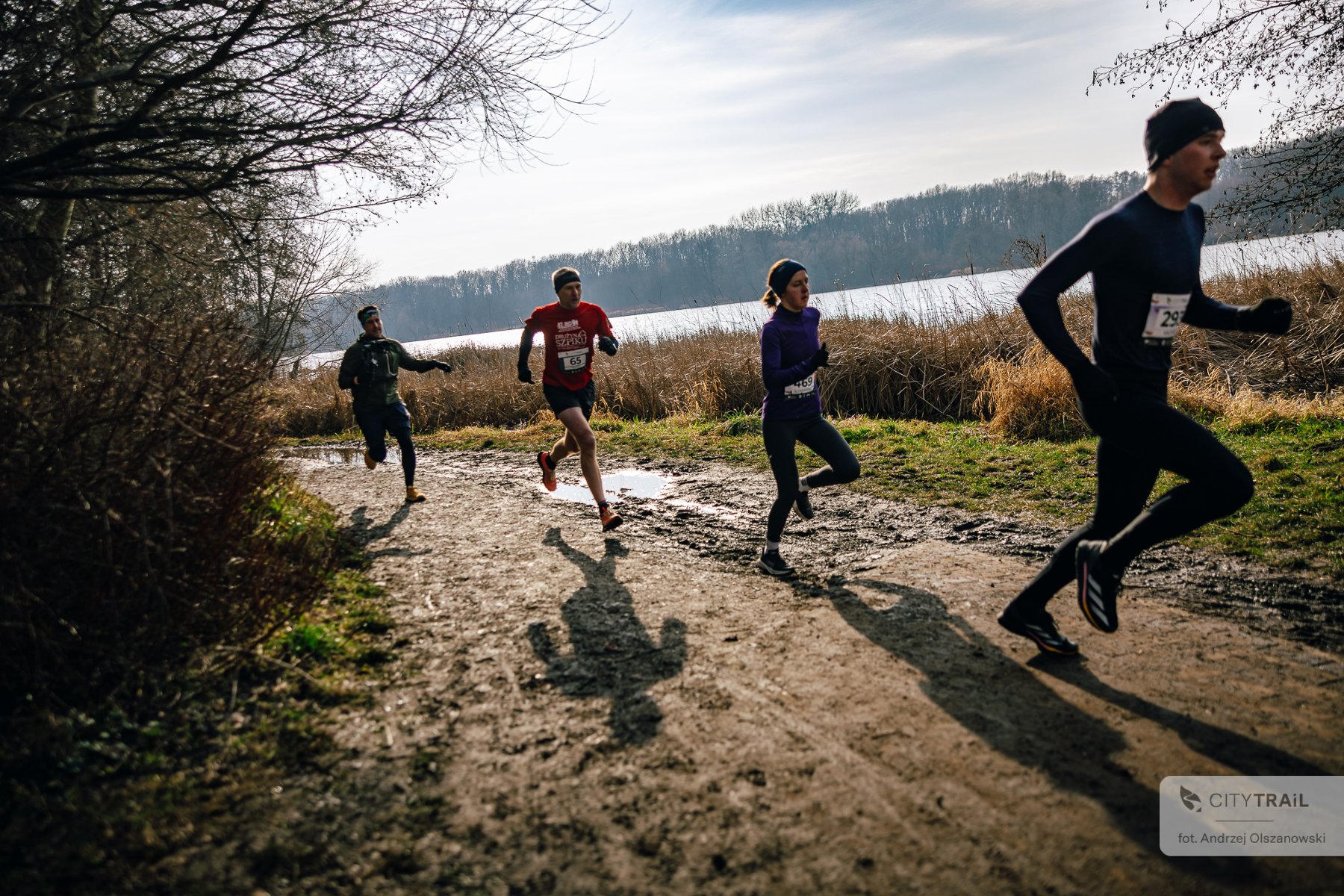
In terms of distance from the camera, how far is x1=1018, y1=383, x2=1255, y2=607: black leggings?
300cm

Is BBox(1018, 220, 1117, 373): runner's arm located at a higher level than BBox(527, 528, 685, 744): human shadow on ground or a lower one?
higher

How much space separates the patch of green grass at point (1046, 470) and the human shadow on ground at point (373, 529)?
393cm

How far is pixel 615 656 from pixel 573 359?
3.62 metres

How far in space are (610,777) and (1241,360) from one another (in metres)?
11.7

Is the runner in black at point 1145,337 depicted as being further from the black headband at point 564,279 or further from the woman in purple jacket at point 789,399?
the black headband at point 564,279

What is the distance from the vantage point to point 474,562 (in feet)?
19.2

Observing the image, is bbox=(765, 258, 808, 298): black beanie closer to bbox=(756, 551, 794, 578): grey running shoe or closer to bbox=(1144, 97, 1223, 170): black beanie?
bbox=(756, 551, 794, 578): grey running shoe

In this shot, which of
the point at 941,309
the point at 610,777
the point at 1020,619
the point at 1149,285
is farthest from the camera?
the point at 941,309

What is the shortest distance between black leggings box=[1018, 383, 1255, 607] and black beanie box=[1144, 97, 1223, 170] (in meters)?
0.96

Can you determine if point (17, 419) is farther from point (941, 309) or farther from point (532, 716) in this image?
point (941, 309)

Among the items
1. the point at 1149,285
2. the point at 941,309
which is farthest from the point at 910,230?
the point at 1149,285

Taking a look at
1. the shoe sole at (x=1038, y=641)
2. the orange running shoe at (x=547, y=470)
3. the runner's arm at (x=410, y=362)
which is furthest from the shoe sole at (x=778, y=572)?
the runner's arm at (x=410, y=362)

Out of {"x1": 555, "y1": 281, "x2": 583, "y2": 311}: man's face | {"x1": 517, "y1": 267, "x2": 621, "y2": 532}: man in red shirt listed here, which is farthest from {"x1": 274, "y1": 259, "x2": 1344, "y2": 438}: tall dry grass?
{"x1": 555, "y1": 281, "x2": 583, "y2": 311}: man's face

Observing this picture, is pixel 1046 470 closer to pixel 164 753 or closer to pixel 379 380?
pixel 379 380
